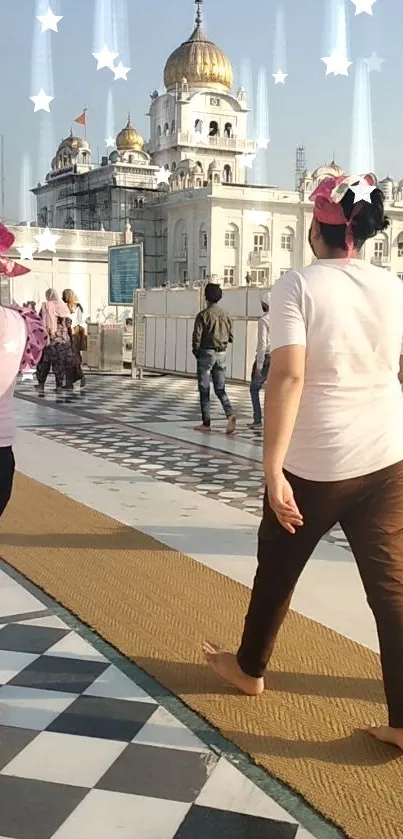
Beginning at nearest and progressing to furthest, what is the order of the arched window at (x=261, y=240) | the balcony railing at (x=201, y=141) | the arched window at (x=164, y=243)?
1. the arched window at (x=261, y=240)
2. the arched window at (x=164, y=243)
3. the balcony railing at (x=201, y=141)

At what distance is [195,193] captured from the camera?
57.5 m

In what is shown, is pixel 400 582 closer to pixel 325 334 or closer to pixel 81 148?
pixel 325 334

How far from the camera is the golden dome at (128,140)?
218 ft

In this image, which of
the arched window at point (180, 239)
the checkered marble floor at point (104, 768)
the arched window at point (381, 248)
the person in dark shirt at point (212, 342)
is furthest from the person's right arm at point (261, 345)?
the arched window at point (381, 248)

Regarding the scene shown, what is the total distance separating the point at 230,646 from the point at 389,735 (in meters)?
0.83

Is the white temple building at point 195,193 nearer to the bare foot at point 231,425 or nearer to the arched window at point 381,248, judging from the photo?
the arched window at point 381,248

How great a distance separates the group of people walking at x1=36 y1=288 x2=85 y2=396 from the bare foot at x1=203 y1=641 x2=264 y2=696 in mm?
9924

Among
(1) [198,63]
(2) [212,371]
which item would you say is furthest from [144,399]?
(1) [198,63]

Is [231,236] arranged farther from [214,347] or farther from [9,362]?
[9,362]

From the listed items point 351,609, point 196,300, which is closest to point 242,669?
point 351,609

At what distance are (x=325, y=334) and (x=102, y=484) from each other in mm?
4052

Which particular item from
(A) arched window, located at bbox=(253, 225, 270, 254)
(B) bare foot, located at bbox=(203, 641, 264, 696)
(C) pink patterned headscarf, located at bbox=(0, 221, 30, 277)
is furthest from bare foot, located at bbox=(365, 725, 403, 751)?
(A) arched window, located at bbox=(253, 225, 270, 254)

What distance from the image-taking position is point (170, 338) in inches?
637

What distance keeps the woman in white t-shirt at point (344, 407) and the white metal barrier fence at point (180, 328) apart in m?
11.5
